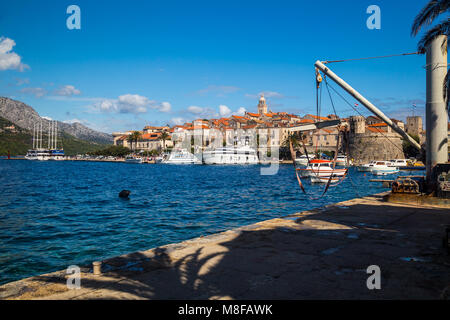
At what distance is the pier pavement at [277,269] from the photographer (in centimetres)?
499

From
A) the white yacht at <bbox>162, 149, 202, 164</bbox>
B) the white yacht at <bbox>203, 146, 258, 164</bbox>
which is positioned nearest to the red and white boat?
the white yacht at <bbox>203, 146, 258, 164</bbox>

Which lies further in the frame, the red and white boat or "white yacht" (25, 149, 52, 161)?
"white yacht" (25, 149, 52, 161)

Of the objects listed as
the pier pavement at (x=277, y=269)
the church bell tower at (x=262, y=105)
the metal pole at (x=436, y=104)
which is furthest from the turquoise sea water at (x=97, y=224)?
the church bell tower at (x=262, y=105)

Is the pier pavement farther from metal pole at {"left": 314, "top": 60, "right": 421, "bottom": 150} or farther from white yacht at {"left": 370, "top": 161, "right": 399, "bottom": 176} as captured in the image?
white yacht at {"left": 370, "top": 161, "right": 399, "bottom": 176}

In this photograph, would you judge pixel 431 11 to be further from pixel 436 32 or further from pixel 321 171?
pixel 321 171

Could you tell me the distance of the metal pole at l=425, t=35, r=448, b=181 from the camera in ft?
47.2

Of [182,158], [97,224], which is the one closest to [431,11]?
[97,224]

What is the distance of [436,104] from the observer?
14.5 meters

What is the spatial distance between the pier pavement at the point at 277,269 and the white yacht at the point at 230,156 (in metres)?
103

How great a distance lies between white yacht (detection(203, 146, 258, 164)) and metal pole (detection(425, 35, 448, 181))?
97573 millimetres
